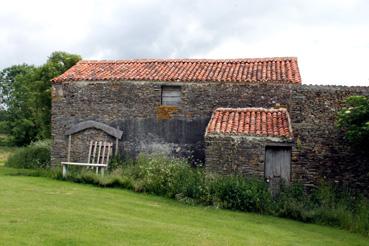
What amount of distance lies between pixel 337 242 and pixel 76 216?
6.31m

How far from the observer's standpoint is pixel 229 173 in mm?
17078

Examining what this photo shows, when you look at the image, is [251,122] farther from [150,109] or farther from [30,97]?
[30,97]

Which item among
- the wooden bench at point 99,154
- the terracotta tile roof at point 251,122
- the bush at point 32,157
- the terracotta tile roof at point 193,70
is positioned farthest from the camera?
the bush at point 32,157

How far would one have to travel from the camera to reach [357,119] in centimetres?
1457

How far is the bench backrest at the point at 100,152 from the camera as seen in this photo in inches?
816

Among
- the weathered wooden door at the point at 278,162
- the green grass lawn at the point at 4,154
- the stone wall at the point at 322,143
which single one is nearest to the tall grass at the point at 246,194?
the stone wall at the point at 322,143

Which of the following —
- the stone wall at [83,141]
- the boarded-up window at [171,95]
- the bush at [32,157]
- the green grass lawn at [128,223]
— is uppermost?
the boarded-up window at [171,95]

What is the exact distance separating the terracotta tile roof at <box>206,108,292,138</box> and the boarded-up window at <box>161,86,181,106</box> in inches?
83.0

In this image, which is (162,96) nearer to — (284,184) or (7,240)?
(284,184)

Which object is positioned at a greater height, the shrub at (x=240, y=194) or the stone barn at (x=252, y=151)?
the stone barn at (x=252, y=151)

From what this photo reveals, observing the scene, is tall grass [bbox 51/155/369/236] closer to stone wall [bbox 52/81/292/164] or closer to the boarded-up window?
stone wall [bbox 52/81/292/164]

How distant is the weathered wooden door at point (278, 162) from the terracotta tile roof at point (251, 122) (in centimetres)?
52

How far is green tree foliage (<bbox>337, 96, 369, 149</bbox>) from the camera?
14.1m

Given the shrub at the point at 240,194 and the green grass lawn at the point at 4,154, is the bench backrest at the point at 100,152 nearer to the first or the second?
the shrub at the point at 240,194
